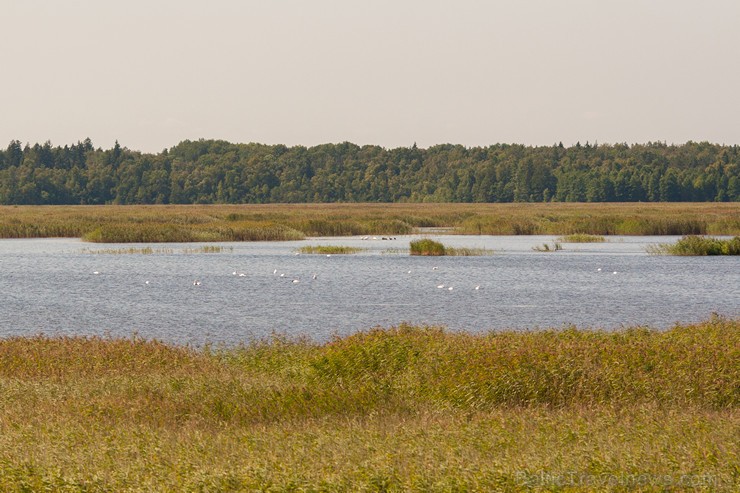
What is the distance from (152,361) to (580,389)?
8014 millimetres

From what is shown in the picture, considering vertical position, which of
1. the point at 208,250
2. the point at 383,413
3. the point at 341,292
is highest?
the point at 208,250

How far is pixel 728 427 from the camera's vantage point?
1242cm

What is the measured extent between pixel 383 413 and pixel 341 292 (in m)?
25.2

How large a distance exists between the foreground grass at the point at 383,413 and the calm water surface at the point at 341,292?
6059 millimetres

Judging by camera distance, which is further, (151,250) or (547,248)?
(151,250)

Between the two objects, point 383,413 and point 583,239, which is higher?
point 583,239

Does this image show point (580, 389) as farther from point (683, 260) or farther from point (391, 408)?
point (683, 260)

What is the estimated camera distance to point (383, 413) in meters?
14.4

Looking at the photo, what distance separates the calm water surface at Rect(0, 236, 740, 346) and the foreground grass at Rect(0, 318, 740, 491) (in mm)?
6059

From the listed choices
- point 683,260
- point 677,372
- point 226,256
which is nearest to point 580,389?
point 677,372

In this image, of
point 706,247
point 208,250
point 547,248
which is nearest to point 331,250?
point 208,250

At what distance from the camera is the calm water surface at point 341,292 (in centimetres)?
2994

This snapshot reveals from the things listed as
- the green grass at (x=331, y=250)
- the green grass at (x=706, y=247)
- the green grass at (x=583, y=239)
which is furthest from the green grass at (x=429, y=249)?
the green grass at (x=583, y=239)

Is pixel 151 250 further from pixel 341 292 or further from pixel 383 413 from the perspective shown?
pixel 383 413
